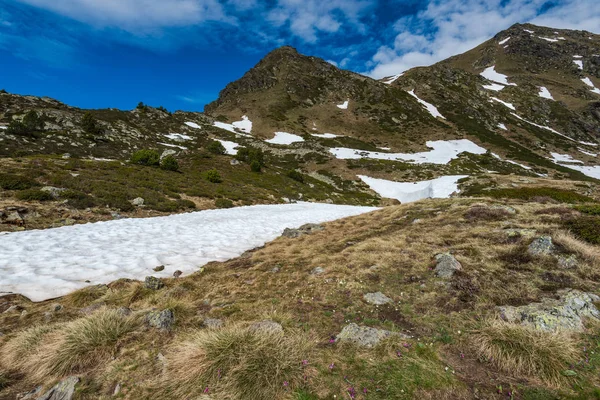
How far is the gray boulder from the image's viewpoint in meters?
6.30

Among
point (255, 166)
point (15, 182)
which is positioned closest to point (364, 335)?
point (15, 182)

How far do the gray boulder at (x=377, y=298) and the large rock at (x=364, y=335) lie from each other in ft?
4.08

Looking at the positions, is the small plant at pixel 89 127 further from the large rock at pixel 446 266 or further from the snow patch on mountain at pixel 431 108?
the snow patch on mountain at pixel 431 108

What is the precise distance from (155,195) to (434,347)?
73.3 ft

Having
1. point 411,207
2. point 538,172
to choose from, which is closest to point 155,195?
point 411,207

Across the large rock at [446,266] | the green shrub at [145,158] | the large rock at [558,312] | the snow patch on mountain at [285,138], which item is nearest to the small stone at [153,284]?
the large rock at [446,266]

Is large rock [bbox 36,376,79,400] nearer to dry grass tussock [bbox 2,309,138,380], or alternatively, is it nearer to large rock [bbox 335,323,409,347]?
dry grass tussock [bbox 2,309,138,380]

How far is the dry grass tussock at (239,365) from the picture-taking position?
3.72 meters

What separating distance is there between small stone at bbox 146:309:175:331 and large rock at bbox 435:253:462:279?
23.2 feet

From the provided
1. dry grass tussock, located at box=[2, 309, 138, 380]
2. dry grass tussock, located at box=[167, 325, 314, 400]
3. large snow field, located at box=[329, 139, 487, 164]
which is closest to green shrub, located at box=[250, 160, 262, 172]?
large snow field, located at box=[329, 139, 487, 164]

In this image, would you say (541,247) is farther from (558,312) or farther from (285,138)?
(285,138)

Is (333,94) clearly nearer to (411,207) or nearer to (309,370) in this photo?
(411,207)

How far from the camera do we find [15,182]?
15.9 meters

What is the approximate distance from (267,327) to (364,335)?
1888 millimetres
